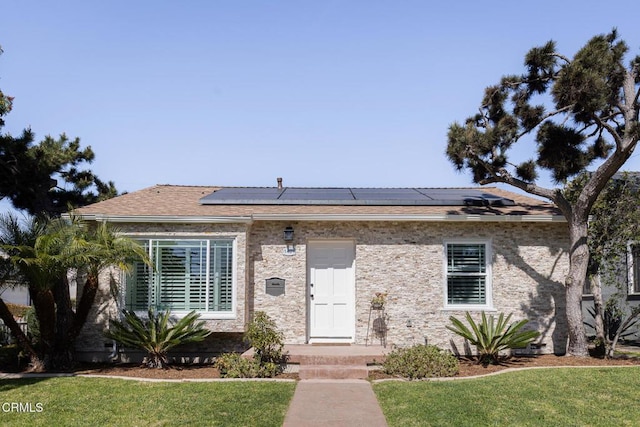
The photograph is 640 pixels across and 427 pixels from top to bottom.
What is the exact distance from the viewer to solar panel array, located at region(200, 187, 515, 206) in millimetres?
13203

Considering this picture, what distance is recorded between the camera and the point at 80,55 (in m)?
12.3

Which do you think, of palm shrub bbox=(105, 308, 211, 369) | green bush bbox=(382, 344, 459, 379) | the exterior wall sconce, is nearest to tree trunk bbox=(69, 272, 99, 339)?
palm shrub bbox=(105, 308, 211, 369)

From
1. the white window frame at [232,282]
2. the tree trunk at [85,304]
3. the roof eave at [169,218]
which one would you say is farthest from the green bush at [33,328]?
the roof eave at [169,218]

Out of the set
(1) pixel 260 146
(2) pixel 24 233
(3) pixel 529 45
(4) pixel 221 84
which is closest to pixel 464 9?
(3) pixel 529 45

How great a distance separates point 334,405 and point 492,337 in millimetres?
4639

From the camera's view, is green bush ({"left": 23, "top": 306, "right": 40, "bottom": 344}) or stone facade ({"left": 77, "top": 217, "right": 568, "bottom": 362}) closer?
green bush ({"left": 23, "top": 306, "right": 40, "bottom": 344})

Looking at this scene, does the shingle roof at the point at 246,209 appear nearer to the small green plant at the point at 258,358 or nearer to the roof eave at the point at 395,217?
the roof eave at the point at 395,217

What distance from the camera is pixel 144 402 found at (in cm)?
786

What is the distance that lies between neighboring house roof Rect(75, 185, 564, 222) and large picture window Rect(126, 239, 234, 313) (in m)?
0.62

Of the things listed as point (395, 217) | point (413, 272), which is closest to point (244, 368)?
point (413, 272)

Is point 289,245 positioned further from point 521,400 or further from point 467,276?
point 521,400

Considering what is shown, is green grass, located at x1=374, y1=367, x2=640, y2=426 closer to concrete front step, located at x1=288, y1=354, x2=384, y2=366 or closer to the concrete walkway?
the concrete walkway

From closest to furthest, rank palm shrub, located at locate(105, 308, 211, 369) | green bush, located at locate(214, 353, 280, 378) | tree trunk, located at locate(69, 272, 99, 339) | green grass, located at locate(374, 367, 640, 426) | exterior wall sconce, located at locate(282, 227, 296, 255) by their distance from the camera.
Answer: green grass, located at locate(374, 367, 640, 426) → green bush, located at locate(214, 353, 280, 378) → palm shrub, located at locate(105, 308, 211, 369) → tree trunk, located at locate(69, 272, 99, 339) → exterior wall sconce, located at locate(282, 227, 296, 255)

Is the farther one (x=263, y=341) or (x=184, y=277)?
(x=184, y=277)
